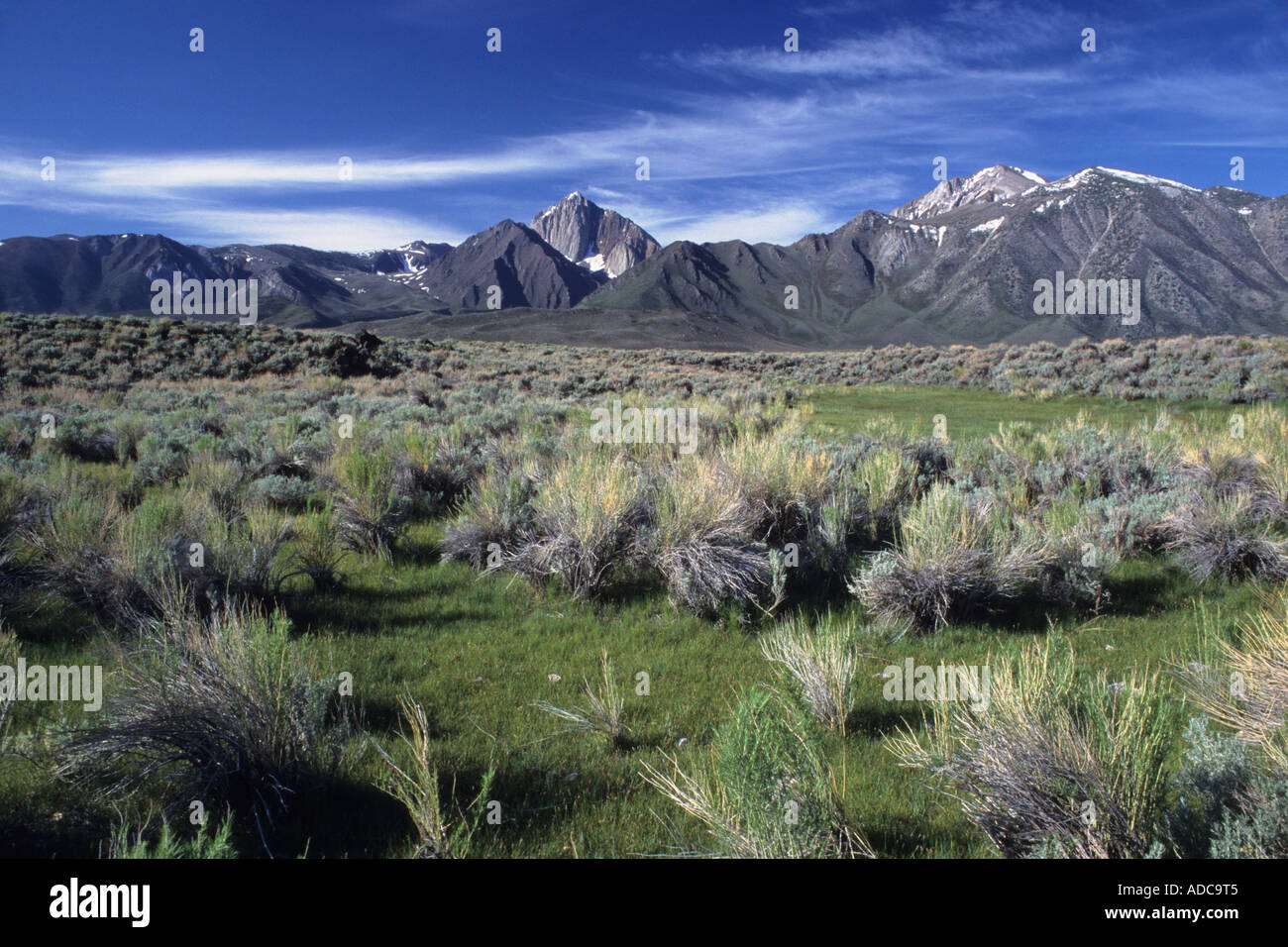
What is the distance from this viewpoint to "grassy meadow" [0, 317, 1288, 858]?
265 cm

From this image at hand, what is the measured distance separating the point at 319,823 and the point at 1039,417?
20687 millimetres

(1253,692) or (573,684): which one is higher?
(1253,692)

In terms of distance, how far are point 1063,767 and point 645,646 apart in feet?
9.70

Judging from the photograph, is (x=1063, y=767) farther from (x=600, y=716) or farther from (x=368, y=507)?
(x=368, y=507)

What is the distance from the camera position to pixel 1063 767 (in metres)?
2.57

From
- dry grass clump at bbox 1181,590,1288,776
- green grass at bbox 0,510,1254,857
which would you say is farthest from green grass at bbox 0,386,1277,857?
dry grass clump at bbox 1181,590,1288,776

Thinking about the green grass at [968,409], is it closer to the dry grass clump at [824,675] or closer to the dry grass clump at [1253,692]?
the dry grass clump at [824,675]

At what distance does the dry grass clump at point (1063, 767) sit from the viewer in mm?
2434

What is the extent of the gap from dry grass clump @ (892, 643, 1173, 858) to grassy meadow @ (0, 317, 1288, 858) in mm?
17

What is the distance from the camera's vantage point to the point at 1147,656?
14.7 ft

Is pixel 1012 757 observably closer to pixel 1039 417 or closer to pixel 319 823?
pixel 319 823

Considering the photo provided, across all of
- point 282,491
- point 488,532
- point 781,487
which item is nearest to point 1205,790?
point 781,487

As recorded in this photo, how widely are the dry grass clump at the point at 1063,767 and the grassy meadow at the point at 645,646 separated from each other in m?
0.02

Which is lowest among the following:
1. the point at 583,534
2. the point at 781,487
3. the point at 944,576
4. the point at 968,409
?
the point at 944,576
